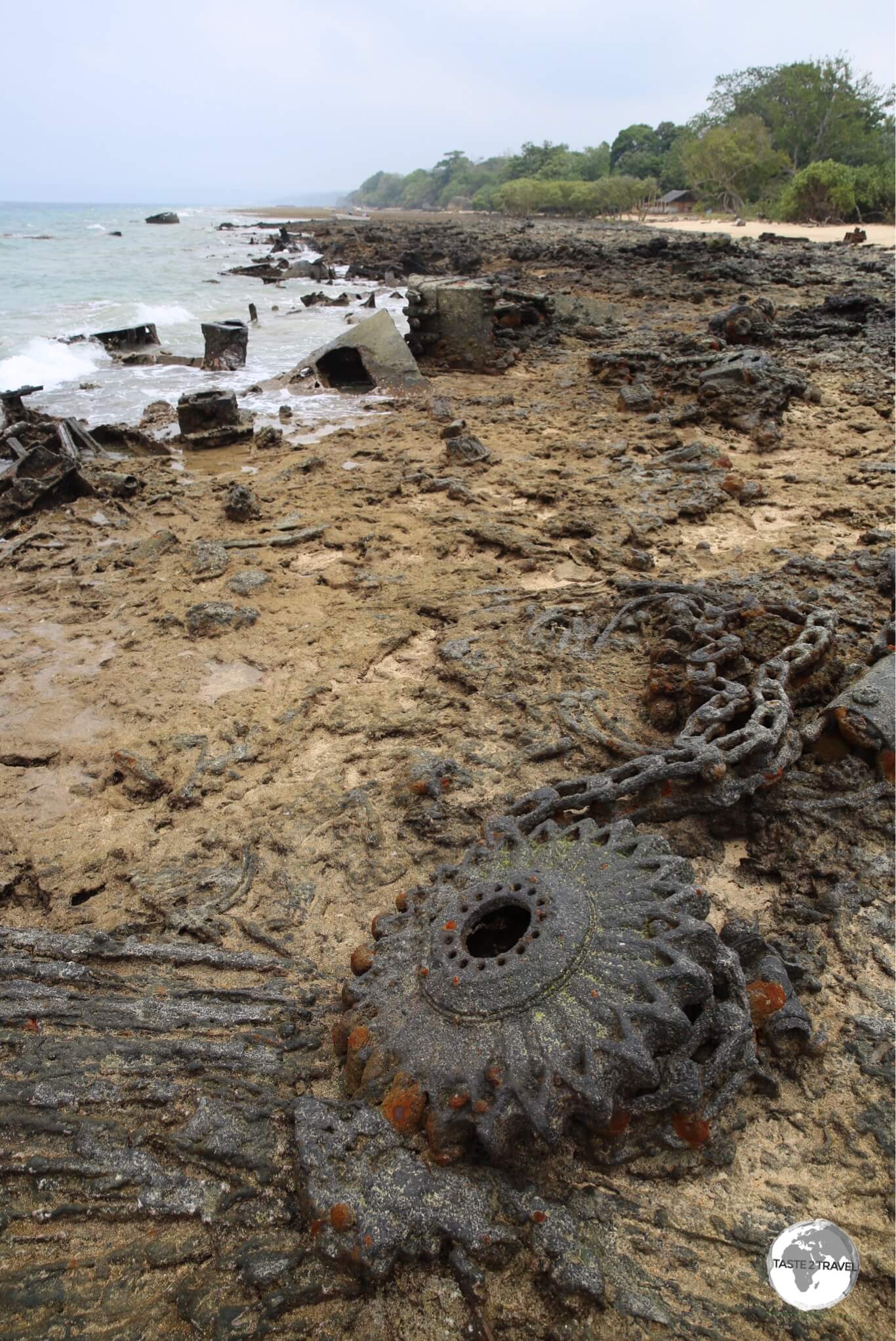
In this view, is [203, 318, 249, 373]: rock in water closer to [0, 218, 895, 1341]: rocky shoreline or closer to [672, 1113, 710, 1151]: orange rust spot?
[0, 218, 895, 1341]: rocky shoreline

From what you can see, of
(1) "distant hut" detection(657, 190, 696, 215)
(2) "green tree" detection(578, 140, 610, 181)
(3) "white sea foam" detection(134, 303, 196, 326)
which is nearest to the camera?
(3) "white sea foam" detection(134, 303, 196, 326)

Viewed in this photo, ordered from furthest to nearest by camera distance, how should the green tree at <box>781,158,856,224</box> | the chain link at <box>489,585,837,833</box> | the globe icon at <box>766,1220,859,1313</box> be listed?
the green tree at <box>781,158,856,224</box> < the chain link at <box>489,585,837,833</box> < the globe icon at <box>766,1220,859,1313</box>

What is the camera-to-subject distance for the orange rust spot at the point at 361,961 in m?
2.13

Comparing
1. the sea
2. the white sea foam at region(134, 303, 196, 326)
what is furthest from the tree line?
the white sea foam at region(134, 303, 196, 326)

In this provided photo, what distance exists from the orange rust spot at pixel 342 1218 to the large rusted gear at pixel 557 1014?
0.21 m

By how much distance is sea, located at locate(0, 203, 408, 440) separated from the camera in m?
9.69

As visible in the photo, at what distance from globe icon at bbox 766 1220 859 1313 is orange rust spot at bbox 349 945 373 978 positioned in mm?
1191

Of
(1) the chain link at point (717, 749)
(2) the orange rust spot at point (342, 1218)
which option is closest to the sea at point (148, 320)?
(1) the chain link at point (717, 749)

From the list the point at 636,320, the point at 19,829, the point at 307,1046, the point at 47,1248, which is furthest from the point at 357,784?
the point at 636,320

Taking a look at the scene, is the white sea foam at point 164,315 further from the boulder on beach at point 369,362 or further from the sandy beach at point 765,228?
the sandy beach at point 765,228

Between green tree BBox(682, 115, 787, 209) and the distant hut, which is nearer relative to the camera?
green tree BBox(682, 115, 787, 209)

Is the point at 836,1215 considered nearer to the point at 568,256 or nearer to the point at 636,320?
the point at 636,320


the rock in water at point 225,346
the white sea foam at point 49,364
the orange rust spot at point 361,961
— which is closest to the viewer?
the orange rust spot at point 361,961

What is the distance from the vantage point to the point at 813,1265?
1513 millimetres
